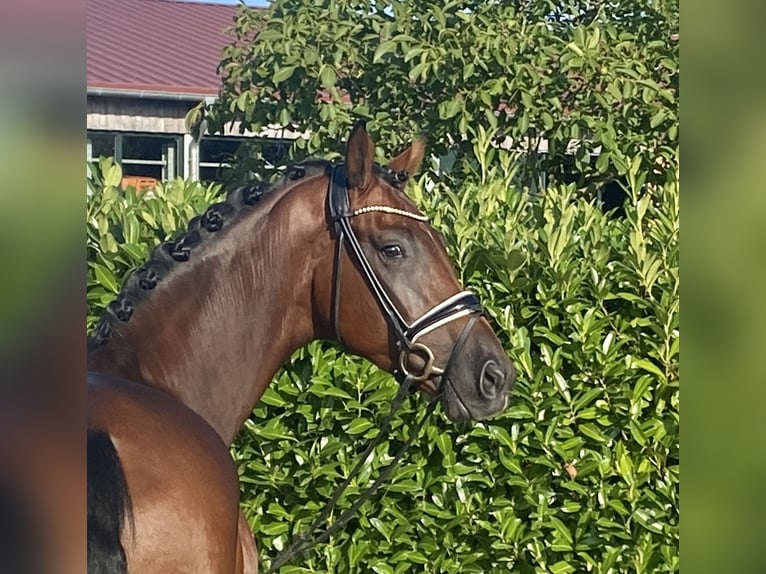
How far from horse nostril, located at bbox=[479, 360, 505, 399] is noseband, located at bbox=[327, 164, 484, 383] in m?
0.09

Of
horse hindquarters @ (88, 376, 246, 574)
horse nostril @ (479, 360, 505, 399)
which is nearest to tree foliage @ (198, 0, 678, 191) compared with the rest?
A: horse nostril @ (479, 360, 505, 399)

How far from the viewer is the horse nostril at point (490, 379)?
2.45m

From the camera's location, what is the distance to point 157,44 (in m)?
3.81

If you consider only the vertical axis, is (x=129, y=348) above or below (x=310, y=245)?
below

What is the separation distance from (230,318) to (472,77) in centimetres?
212

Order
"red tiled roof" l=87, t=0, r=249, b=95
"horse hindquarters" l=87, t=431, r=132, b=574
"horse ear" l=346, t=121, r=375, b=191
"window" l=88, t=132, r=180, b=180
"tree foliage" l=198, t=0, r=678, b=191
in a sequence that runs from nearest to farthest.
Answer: "horse hindquarters" l=87, t=431, r=132, b=574, "horse ear" l=346, t=121, r=375, b=191, "red tiled roof" l=87, t=0, r=249, b=95, "window" l=88, t=132, r=180, b=180, "tree foliage" l=198, t=0, r=678, b=191

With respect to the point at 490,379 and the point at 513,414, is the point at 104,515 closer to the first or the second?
the point at 490,379

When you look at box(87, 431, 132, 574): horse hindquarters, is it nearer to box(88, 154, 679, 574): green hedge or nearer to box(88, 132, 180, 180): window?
box(88, 154, 679, 574): green hedge

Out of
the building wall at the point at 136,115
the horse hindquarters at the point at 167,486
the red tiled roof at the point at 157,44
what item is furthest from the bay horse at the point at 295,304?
the building wall at the point at 136,115

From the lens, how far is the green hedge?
345 centimetres
